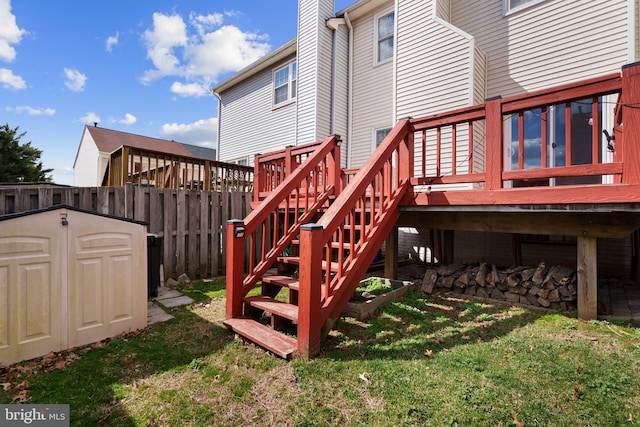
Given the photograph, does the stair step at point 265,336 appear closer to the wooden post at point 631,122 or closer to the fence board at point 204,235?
the fence board at point 204,235

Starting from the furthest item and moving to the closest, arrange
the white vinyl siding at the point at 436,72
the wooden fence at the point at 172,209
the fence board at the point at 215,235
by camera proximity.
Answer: the white vinyl siding at the point at 436,72 → the fence board at the point at 215,235 → the wooden fence at the point at 172,209

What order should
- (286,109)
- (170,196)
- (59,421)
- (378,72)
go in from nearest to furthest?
1. (59,421)
2. (170,196)
3. (378,72)
4. (286,109)

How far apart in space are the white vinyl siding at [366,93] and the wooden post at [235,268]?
6017 mm

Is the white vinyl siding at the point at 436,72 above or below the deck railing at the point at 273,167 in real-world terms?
above

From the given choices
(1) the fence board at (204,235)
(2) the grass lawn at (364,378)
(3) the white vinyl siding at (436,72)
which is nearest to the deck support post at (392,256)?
(2) the grass lawn at (364,378)

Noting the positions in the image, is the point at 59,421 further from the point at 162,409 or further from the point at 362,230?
the point at 362,230

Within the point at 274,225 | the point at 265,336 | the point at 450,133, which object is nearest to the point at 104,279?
the point at 265,336

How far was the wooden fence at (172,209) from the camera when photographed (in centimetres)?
436

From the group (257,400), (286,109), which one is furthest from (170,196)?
(286,109)

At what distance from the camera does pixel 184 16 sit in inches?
405

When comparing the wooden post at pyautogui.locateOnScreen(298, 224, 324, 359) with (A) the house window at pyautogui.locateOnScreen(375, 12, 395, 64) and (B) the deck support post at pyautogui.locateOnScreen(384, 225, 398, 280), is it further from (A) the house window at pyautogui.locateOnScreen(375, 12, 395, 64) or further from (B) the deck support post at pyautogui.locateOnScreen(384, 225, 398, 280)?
(A) the house window at pyautogui.locateOnScreen(375, 12, 395, 64)

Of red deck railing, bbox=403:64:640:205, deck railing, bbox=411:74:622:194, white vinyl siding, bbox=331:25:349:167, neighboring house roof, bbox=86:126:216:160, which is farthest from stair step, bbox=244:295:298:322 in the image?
neighboring house roof, bbox=86:126:216:160

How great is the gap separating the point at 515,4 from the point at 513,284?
237 inches

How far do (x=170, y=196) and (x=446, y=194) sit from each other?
15.4 feet
